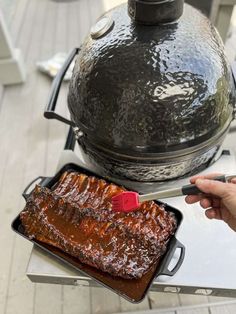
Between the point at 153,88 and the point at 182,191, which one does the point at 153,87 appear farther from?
the point at 182,191

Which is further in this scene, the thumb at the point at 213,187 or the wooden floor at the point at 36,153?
the wooden floor at the point at 36,153

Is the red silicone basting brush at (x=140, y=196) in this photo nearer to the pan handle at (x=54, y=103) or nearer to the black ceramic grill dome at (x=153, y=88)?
the black ceramic grill dome at (x=153, y=88)

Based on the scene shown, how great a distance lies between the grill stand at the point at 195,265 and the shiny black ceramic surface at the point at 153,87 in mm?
→ 197

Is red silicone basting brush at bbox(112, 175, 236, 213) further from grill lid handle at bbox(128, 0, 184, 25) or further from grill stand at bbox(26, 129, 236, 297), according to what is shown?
grill lid handle at bbox(128, 0, 184, 25)

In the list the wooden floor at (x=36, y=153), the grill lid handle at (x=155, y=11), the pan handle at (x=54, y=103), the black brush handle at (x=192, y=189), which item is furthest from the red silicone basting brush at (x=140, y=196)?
the wooden floor at (x=36, y=153)

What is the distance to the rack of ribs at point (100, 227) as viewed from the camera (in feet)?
2.19

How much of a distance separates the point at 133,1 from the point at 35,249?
2.08 feet

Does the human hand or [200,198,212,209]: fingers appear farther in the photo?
[200,198,212,209]: fingers

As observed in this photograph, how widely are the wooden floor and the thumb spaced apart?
0.57 m

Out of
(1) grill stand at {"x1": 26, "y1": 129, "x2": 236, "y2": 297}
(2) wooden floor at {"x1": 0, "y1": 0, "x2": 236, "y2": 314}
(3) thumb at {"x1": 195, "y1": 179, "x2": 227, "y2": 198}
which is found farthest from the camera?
(2) wooden floor at {"x1": 0, "y1": 0, "x2": 236, "y2": 314}

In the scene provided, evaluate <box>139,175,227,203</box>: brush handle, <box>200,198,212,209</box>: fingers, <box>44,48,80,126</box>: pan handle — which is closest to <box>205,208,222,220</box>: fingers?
<box>200,198,212,209</box>: fingers

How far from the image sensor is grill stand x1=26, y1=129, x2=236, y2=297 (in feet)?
2.36

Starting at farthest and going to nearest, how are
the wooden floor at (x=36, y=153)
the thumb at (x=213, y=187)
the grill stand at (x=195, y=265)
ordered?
1. the wooden floor at (x=36, y=153)
2. the grill stand at (x=195, y=265)
3. the thumb at (x=213, y=187)

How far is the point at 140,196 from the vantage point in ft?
2.26
